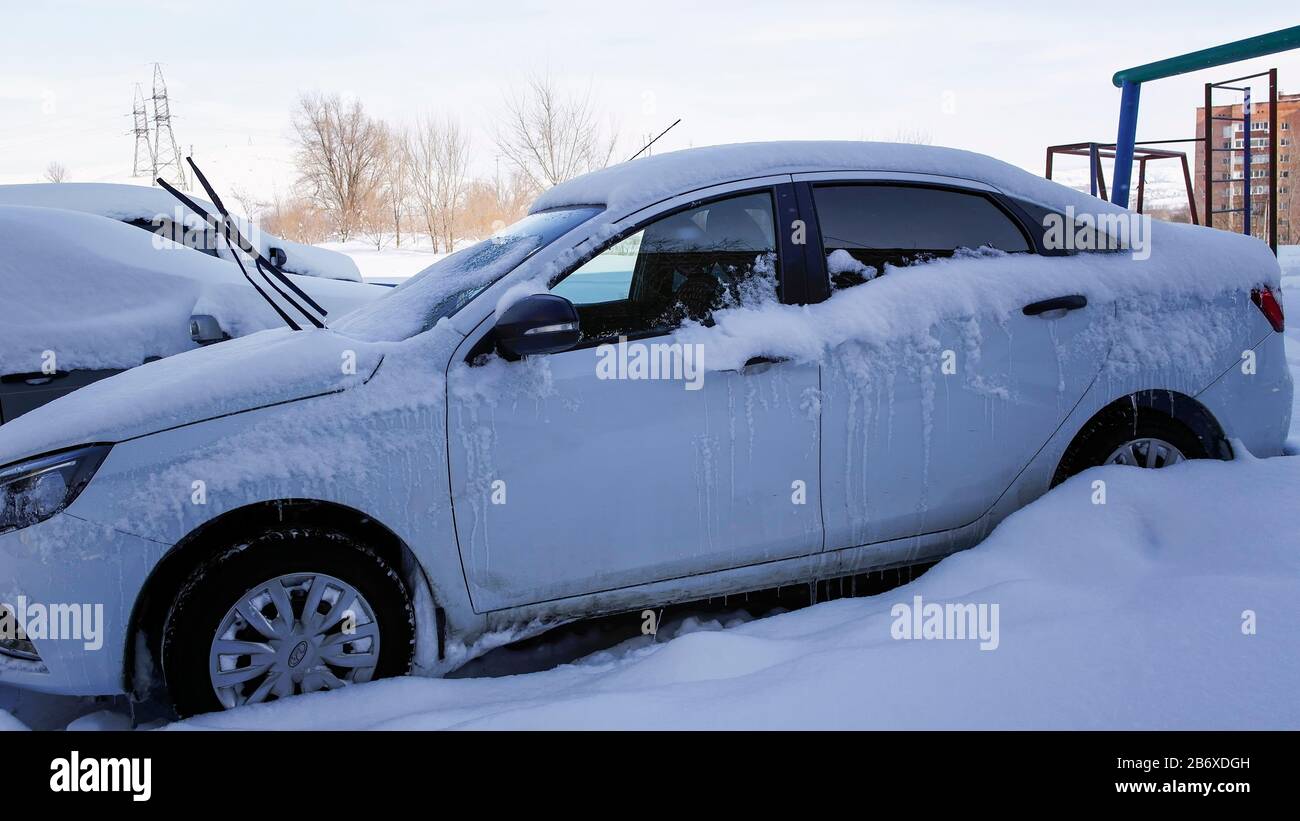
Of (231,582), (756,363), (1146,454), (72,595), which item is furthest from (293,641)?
(1146,454)

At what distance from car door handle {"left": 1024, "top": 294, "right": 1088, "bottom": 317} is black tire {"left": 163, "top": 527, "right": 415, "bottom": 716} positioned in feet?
7.50

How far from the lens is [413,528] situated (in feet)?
8.73

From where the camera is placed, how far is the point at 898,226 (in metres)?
3.23

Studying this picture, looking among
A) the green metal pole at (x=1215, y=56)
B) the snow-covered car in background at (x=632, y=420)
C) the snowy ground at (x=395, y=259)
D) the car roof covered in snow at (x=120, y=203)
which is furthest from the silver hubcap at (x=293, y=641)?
the snowy ground at (x=395, y=259)

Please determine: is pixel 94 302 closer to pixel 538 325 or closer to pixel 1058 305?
pixel 538 325

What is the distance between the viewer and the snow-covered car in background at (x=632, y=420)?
251 cm

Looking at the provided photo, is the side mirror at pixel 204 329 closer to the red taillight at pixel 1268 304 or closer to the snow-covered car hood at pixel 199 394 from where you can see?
the snow-covered car hood at pixel 199 394

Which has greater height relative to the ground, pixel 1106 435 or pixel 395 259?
pixel 395 259

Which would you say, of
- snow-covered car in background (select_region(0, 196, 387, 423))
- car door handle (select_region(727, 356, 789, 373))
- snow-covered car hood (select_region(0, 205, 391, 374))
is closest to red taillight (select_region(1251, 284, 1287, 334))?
car door handle (select_region(727, 356, 789, 373))

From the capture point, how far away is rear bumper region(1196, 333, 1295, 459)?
3475mm

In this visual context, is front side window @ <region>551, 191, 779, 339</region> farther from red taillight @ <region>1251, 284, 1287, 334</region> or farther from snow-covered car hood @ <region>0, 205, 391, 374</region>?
snow-covered car hood @ <region>0, 205, 391, 374</region>

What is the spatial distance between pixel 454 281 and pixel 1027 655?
2.11 m
